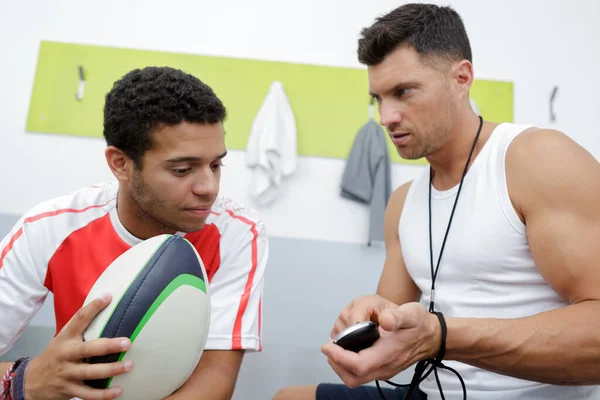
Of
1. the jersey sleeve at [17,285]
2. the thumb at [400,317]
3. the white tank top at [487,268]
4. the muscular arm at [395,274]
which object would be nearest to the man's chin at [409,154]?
the white tank top at [487,268]

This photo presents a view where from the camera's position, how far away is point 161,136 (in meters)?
0.97

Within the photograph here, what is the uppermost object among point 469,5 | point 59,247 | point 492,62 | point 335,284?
point 469,5

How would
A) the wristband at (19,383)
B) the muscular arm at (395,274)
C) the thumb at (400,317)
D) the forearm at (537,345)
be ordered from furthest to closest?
the muscular arm at (395,274)
the wristband at (19,383)
the forearm at (537,345)
the thumb at (400,317)

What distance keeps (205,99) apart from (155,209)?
11.1 inches

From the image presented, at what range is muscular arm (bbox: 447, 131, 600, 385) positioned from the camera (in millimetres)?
691

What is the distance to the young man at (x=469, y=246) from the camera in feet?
2.25

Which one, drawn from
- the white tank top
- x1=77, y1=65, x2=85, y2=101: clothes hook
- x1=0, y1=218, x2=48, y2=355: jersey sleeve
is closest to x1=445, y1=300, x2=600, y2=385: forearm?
the white tank top

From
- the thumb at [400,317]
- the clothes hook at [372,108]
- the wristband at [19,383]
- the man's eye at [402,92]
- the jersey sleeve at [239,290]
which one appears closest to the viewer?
the thumb at [400,317]

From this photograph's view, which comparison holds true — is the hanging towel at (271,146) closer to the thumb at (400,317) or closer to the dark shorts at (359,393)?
the dark shorts at (359,393)

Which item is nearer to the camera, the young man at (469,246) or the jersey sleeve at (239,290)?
the young man at (469,246)

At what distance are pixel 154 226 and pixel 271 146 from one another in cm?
86

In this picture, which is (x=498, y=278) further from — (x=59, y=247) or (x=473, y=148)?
(x=59, y=247)

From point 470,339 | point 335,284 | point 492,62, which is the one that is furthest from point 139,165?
point 492,62

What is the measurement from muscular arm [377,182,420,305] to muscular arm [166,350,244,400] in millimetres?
440
